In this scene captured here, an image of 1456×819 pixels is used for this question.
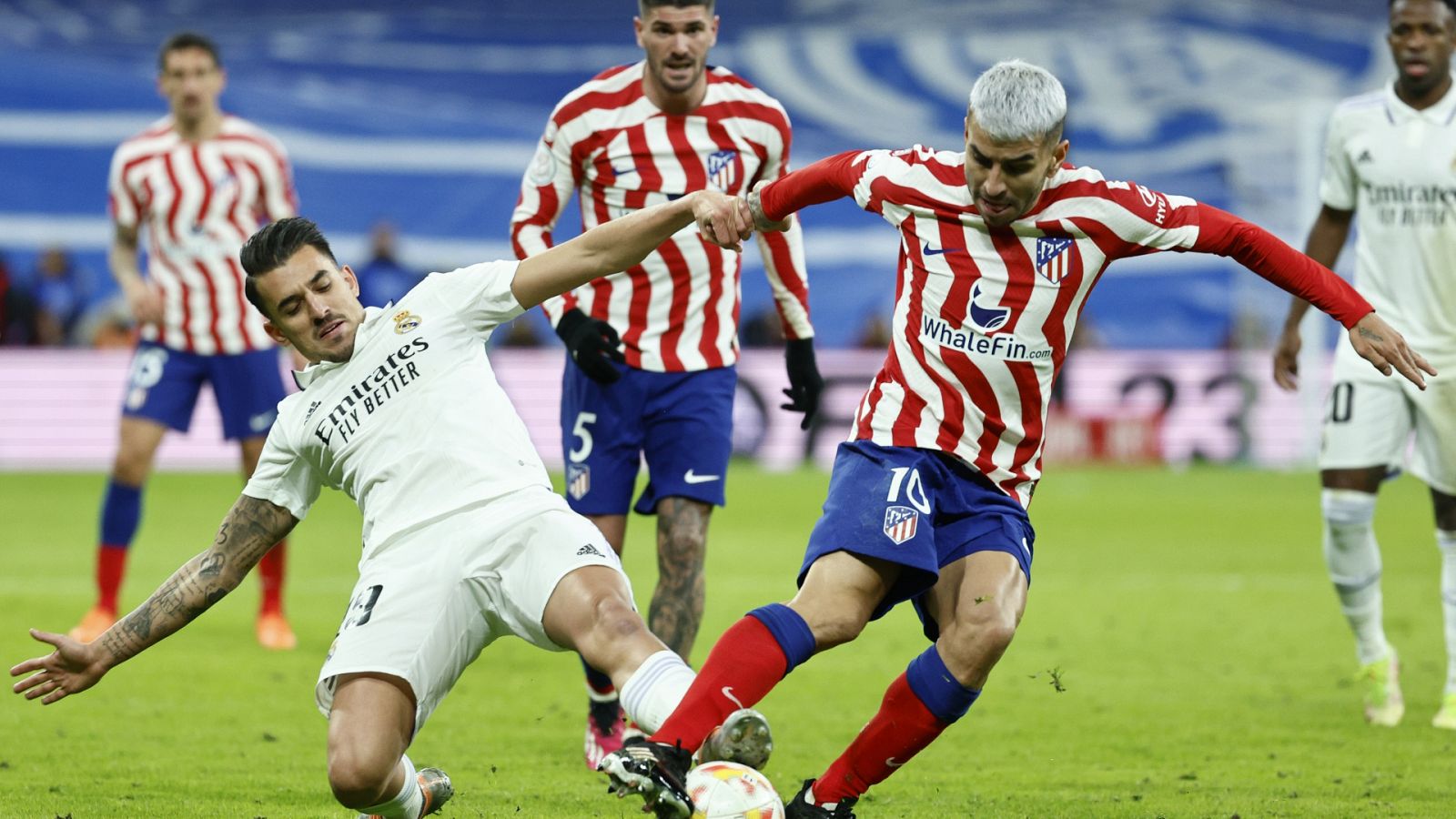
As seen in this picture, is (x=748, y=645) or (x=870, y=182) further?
(x=870, y=182)

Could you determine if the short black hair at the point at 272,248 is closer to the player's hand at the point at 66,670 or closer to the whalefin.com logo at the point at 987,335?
the player's hand at the point at 66,670

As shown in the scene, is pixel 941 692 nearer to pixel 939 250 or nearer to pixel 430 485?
pixel 939 250

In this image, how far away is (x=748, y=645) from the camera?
4.28 meters

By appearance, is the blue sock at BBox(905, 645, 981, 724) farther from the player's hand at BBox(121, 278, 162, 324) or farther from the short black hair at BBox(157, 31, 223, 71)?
the short black hair at BBox(157, 31, 223, 71)

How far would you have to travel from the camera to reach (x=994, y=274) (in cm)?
469

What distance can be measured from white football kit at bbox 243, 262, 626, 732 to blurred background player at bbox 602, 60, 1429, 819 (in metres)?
0.57

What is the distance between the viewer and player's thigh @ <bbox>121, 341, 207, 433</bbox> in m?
8.48

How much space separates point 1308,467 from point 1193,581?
936 centimetres

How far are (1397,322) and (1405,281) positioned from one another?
16cm

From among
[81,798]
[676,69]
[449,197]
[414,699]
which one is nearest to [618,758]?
[414,699]

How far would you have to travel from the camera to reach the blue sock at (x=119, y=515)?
28.0ft

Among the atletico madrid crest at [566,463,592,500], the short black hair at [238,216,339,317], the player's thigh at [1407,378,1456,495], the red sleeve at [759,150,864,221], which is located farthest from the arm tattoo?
the player's thigh at [1407,378,1456,495]

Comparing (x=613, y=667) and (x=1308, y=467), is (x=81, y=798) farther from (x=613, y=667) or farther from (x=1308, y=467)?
(x=1308, y=467)

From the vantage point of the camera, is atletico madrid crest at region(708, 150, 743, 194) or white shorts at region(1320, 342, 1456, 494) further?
white shorts at region(1320, 342, 1456, 494)
